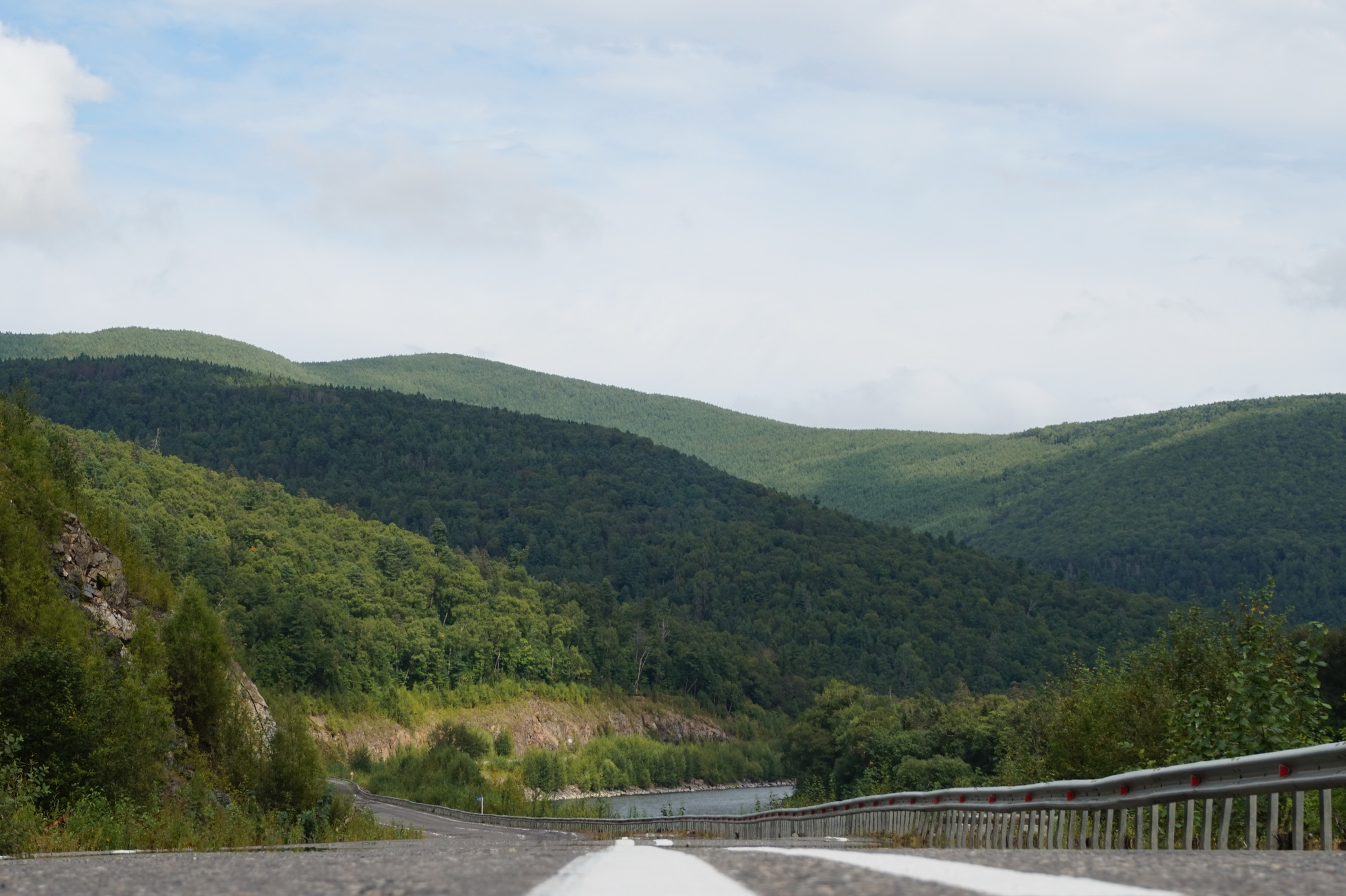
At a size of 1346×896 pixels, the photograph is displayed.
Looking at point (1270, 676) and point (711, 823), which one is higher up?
point (1270, 676)

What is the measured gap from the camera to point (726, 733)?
16362cm

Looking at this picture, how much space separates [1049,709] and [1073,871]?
49152 millimetres

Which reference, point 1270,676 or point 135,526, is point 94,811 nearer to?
point 1270,676

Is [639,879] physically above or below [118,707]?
above

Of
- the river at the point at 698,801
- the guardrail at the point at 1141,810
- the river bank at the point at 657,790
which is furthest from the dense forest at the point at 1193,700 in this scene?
the river bank at the point at 657,790

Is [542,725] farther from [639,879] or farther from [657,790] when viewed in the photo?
[639,879]

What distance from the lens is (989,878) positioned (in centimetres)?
598

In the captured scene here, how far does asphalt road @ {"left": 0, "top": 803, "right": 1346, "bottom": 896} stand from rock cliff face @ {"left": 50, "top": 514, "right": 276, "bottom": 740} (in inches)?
900

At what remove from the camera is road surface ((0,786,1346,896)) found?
562 cm

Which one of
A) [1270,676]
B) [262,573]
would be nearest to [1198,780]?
[1270,676]

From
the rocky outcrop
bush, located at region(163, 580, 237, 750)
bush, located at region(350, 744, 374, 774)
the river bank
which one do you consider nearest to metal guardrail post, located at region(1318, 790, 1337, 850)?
the rocky outcrop

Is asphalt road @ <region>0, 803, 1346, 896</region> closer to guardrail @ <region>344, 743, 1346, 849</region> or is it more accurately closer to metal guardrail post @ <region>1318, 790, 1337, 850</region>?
metal guardrail post @ <region>1318, 790, 1337, 850</region>

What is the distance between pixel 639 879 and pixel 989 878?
5.09 feet

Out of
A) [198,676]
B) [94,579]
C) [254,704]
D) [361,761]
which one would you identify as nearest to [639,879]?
[198,676]
